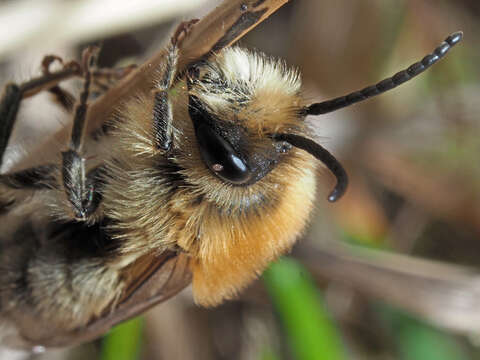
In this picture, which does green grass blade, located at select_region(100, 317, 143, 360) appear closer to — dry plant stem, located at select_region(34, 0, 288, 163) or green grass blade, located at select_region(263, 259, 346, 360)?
green grass blade, located at select_region(263, 259, 346, 360)

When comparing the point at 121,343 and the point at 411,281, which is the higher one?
the point at 121,343

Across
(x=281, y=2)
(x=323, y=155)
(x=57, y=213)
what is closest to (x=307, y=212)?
(x=323, y=155)

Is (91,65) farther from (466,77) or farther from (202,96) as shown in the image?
(466,77)

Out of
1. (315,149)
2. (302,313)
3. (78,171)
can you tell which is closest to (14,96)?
(78,171)

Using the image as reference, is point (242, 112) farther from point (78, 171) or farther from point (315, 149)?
point (78, 171)

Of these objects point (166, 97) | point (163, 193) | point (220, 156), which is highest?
point (166, 97)

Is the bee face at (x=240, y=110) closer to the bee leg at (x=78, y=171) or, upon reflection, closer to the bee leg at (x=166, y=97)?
the bee leg at (x=166, y=97)
